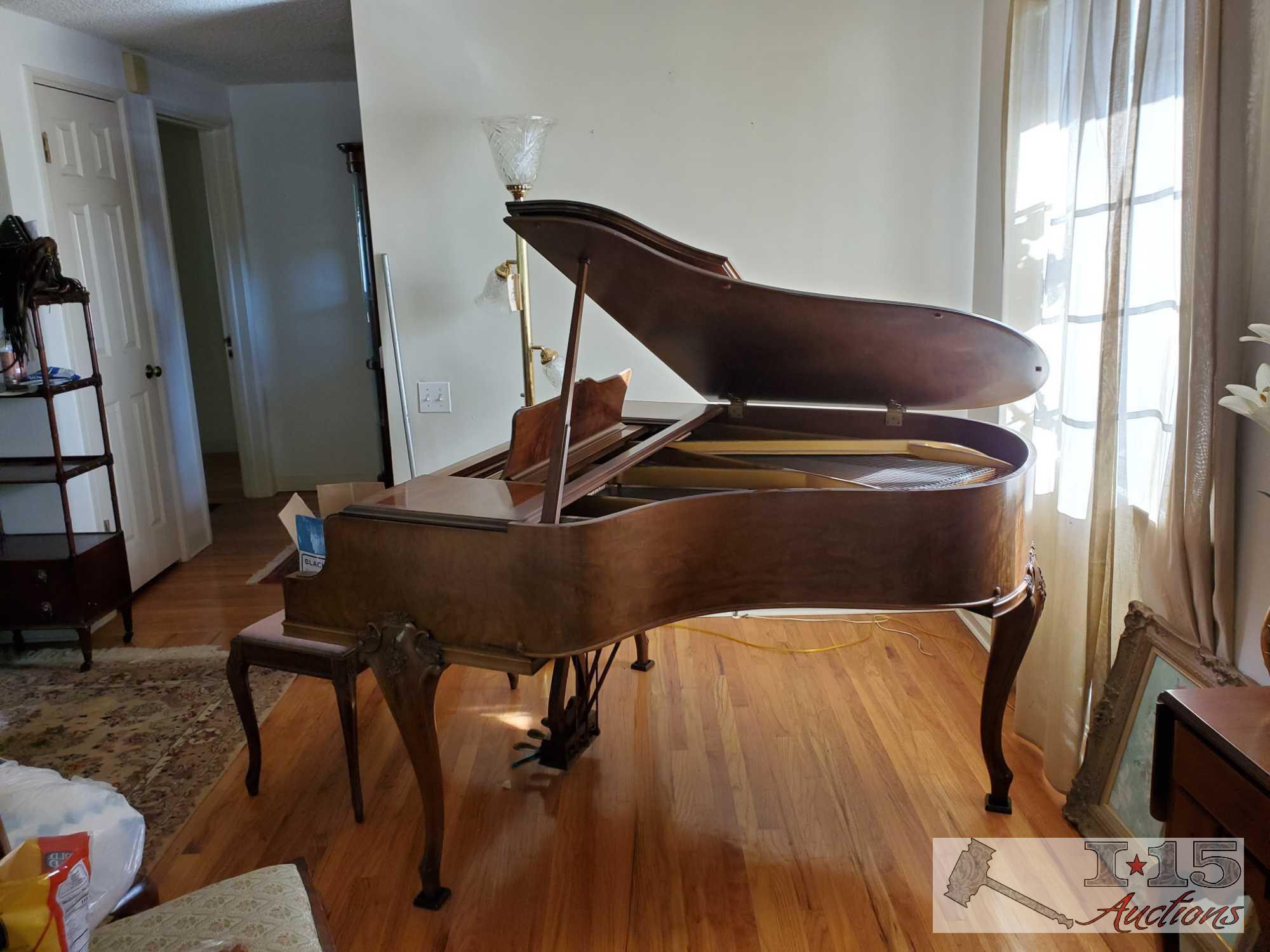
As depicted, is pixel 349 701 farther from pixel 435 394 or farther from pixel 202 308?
pixel 202 308

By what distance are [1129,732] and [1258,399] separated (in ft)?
3.42

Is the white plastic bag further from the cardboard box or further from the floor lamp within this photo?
the floor lamp

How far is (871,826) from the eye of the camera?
7.74 feet

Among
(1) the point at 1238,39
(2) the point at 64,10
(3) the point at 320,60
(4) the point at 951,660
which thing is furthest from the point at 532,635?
(3) the point at 320,60

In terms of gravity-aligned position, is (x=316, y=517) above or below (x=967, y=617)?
above

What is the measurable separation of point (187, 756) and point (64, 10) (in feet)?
9.33

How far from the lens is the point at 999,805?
2391 millimetres

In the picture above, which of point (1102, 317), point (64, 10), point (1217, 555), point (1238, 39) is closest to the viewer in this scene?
Result: point (1238, 39)

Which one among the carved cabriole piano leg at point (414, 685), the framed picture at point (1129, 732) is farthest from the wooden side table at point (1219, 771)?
the carved cabriole piano leg at point (414, 685)

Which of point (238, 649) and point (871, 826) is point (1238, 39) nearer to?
point (871, 826)

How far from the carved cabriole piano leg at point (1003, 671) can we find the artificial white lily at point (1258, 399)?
30.6 inches

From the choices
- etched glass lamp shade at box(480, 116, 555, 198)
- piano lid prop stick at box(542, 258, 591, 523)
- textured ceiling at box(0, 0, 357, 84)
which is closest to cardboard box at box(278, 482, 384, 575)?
piano lid prop stick at box(542, 258, 591, 523)

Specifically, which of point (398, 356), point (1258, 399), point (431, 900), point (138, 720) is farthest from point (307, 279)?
point (1258, 399)

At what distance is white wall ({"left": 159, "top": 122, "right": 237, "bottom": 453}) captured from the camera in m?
6.37
